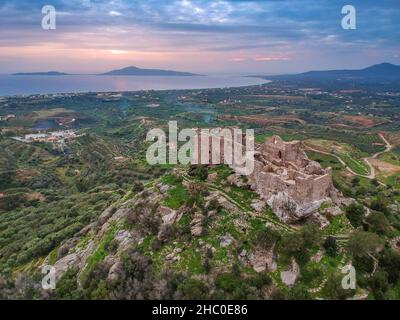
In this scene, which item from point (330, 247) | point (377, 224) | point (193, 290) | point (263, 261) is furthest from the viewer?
point (377, 224)

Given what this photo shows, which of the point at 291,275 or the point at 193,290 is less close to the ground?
the point at 291,275

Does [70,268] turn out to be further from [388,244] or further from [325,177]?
[388,244]

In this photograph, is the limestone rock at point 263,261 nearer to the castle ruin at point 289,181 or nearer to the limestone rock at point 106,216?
the castle ruin at point 289,181

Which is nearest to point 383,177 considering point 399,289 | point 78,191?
point 399,289

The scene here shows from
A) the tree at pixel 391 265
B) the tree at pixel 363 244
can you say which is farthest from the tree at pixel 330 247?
the tree at pixel 391 265

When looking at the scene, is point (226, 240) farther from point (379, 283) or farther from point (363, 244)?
point (379, 283)

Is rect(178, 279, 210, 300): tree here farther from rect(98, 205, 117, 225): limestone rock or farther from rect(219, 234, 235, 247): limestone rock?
rect(98, 205, 117, 225): limestone rock

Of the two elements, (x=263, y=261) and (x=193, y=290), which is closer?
(x=193, y=290)

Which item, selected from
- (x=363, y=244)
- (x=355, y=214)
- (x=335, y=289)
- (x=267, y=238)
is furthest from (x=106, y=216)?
(x=363, y=244)

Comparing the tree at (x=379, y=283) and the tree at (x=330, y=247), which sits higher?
the tree at (x=330, y=247)
